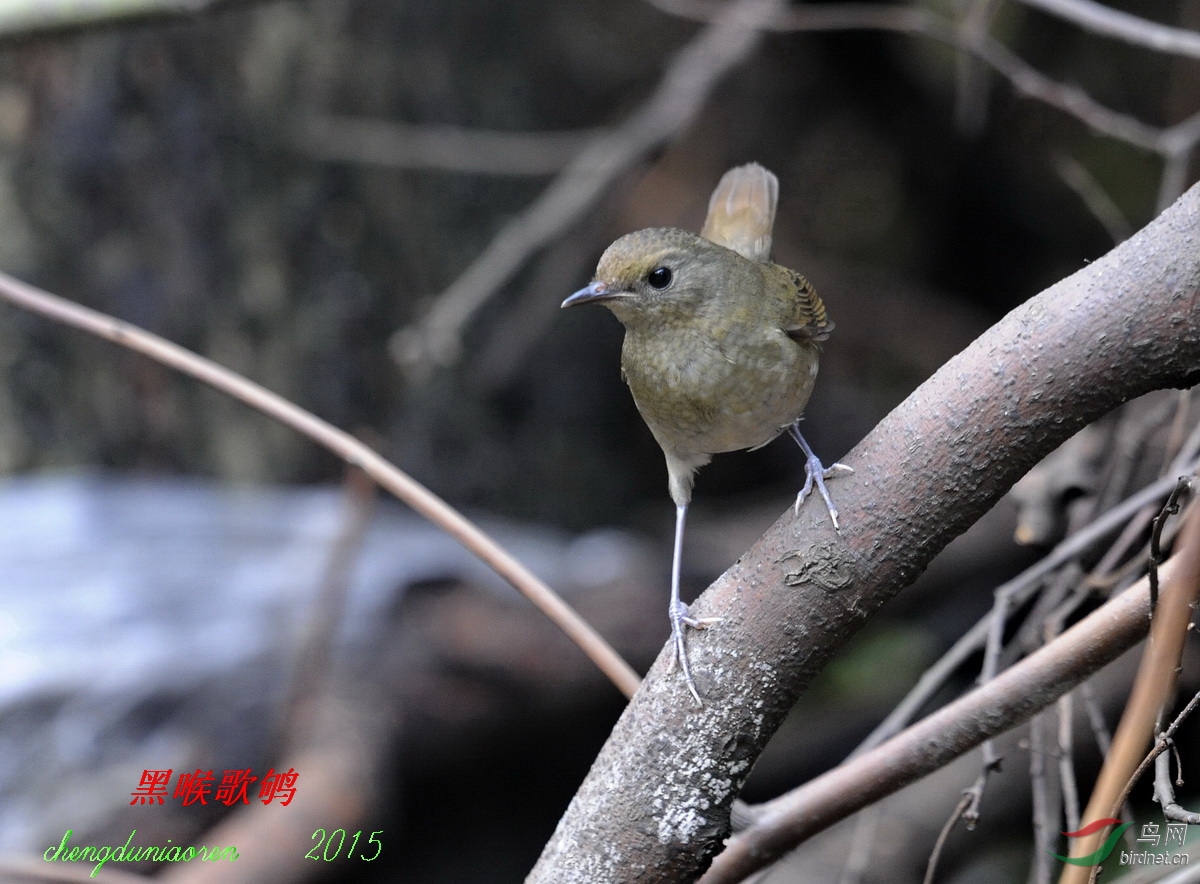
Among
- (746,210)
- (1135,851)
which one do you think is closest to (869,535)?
(1135,851)

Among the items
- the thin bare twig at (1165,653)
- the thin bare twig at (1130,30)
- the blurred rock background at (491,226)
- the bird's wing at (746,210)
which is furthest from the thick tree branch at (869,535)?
the blurred rock background at (491,226)

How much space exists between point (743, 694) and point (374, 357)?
426 centimetres

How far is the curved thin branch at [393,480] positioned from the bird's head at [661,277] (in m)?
0.66

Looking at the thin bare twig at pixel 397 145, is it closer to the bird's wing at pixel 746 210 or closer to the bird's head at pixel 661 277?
the bird's wing at pixel 746 210

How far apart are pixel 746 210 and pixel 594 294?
0.69m

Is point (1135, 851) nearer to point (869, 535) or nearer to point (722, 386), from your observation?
point (869, 535)

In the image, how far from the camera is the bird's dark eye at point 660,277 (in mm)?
2225

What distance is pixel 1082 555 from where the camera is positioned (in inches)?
82.7

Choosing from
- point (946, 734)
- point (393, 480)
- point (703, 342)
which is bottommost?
point (946, 734)

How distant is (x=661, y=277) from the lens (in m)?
2.23

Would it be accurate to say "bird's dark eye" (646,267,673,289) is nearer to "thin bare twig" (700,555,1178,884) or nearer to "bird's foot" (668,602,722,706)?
"bird's foot" (668,602,722,706)

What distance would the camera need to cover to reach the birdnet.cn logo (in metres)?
1.05

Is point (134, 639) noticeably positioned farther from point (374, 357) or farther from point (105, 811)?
point (374, 357)

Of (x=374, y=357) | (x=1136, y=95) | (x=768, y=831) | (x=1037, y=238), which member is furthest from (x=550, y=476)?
(x=768, y=831)
